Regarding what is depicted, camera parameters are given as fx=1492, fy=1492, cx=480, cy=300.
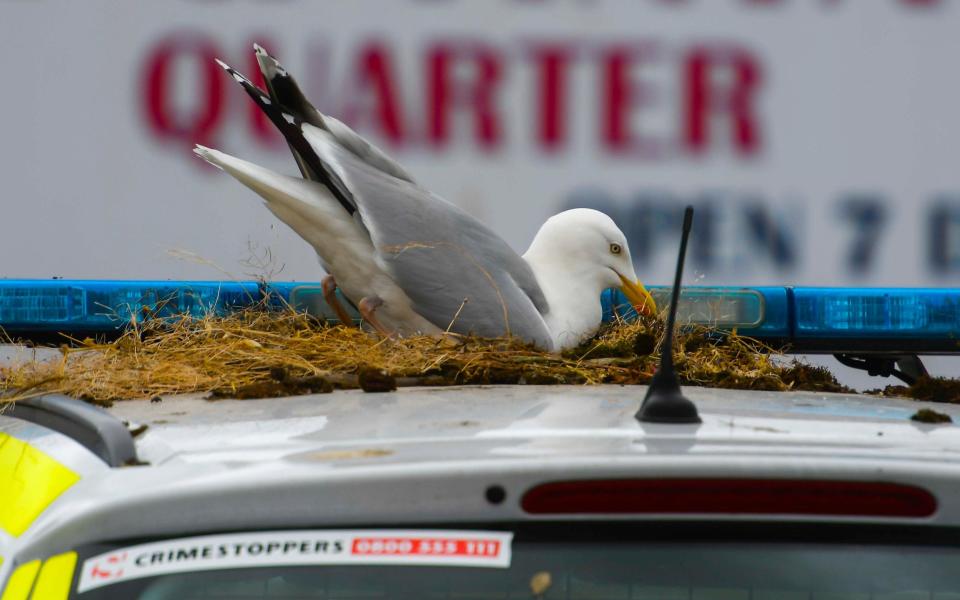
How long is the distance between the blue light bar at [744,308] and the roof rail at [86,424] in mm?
2055

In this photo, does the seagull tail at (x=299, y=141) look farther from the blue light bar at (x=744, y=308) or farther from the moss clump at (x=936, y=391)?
the moss clump at (x=936, y=391)

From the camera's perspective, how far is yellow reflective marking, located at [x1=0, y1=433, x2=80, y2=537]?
149 centimetres

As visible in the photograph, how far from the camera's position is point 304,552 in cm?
129

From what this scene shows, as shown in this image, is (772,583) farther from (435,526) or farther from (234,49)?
(234,49)

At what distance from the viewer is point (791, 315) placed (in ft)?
13.9

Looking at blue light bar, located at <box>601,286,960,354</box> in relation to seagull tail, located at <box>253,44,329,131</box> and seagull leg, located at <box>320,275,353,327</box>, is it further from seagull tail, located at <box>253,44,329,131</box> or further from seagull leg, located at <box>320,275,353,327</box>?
seagull tail, located at <box>253,44,329,131</box>

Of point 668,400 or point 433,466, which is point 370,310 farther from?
point 433,466

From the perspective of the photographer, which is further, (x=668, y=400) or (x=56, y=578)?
(x=668, y=400)

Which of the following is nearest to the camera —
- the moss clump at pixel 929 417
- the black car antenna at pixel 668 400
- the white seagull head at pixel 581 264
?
the black car antenna at pixel 668 400

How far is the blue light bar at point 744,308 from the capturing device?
4.03 m

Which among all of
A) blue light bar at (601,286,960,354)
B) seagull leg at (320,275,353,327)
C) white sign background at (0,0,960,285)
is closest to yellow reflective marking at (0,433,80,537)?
seagull leg at (320,275,353,327)

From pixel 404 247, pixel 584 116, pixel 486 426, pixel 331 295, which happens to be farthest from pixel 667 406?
pixel 584 116

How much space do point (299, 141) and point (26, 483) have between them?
1911 millimetres

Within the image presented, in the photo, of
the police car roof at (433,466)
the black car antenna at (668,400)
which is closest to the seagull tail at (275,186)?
the police car roof at (433,466)
